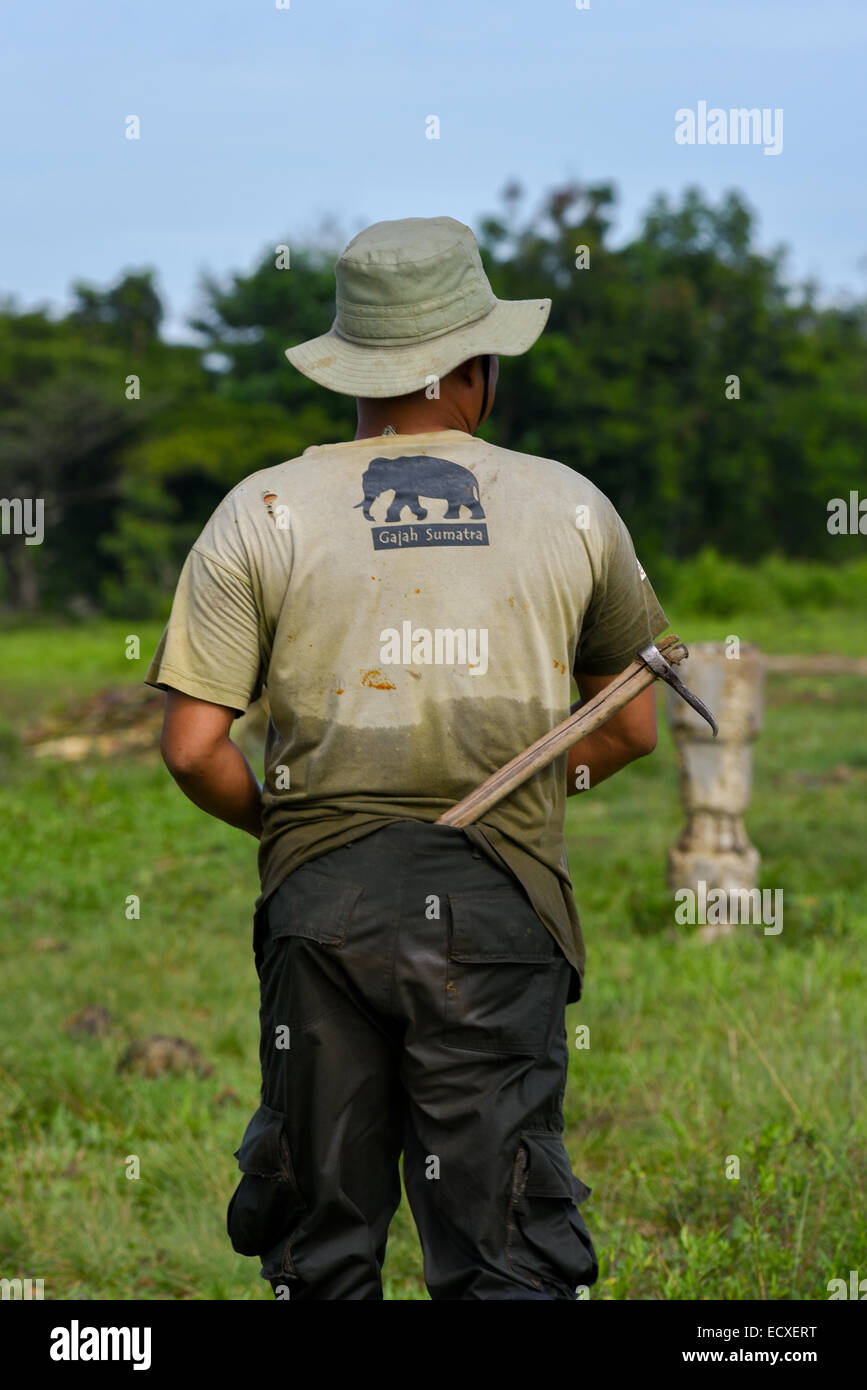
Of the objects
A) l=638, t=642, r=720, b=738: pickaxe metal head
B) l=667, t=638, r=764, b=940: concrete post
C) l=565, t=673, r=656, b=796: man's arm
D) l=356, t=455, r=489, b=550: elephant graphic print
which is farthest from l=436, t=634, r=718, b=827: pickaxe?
l=667, t=638, r=764, b=940: concrete post

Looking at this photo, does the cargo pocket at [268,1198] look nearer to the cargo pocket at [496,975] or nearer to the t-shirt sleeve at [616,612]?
the cargo pocket at [496,975]

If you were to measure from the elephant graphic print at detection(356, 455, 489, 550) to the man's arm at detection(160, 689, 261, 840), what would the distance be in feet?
1.24

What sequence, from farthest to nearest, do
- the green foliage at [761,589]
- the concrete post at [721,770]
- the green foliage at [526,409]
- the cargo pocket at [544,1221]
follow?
the green foliage at [526,409] → the green foliage at [761,589] → the concrete post at [721,770] → the cargo pocket at [544,1221]

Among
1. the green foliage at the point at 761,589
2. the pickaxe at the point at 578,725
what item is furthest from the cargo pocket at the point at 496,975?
the green foliage at the point at 761,589

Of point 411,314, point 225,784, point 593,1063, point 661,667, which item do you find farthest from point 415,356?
point 593,1063

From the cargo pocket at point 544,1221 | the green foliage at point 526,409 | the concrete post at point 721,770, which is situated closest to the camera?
the cargo pocket at point 544,1221

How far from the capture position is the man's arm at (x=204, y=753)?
2.36 metres

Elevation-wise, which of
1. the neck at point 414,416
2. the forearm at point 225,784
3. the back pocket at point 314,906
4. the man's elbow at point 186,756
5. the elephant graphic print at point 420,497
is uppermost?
the neck at point 414,416

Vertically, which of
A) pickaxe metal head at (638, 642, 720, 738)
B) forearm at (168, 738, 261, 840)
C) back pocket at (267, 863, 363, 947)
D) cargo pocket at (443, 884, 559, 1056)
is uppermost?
pickaxe metal head at (638, 642, 720, 738)

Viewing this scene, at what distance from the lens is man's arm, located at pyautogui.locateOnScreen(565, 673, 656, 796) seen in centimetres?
260

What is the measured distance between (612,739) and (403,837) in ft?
1.75

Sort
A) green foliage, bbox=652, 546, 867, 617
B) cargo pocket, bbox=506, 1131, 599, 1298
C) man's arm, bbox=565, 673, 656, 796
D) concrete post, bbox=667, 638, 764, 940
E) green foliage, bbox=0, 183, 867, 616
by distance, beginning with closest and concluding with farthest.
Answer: cargo pocket, bbox=506, 1131, 599, 1298, man's arm, bbox=565, 673, 656, 796, concrete post, bbox=667, 638, 764, 940, green foliage, bbox=652, 546, 867, 617, green foliage, bbox=0, 183, 867, 616

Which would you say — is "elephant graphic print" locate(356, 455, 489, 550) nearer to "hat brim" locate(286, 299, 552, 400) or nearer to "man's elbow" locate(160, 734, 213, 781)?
"hat brim" locate(286, 299, 552, 400)

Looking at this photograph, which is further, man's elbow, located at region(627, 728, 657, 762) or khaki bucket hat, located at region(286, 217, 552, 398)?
man's elbow, located at region(627, 728, 657, 762)
